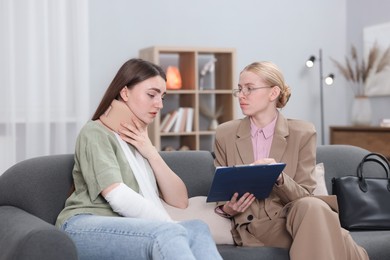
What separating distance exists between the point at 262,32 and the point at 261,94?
10.6 ft

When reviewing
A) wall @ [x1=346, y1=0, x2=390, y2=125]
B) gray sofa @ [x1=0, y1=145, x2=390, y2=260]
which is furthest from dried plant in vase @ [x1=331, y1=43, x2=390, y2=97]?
gray sofa @ [x1=0, y1=145, x2=390, y2=260]

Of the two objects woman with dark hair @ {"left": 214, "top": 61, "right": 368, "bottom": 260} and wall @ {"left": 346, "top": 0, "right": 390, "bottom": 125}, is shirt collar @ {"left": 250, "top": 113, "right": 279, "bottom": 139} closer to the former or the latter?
woman with dark hair @ {"left": 214, "top": 61, "right": 368, "bottom": 260}

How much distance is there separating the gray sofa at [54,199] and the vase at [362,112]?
7.69 feet

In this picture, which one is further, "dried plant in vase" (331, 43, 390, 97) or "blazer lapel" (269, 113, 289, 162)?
"dried plant in vase" (331, 43, 390, 97)

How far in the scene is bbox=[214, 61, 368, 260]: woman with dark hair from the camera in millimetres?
2531

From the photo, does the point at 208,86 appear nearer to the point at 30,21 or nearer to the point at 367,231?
the point at 30,21

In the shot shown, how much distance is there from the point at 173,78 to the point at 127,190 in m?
2.99

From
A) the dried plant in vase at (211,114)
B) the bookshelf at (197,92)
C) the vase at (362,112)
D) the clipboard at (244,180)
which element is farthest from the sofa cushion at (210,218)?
the vase at (362,112)

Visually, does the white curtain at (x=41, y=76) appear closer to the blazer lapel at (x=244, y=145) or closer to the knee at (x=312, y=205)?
the blazer lapel at (x=244, y=145)

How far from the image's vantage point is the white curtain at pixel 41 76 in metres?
4.86

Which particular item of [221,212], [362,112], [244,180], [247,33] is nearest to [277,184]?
[244,180]

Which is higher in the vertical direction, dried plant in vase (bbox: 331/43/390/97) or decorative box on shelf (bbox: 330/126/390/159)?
dried plant in vase (bbox: 331/43/390/97)

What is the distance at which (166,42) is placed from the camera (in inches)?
220

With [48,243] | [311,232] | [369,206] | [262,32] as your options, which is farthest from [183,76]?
[48,243]
